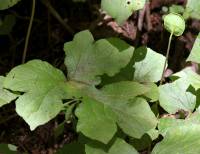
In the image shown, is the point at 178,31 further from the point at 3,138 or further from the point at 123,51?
the point at 3,138

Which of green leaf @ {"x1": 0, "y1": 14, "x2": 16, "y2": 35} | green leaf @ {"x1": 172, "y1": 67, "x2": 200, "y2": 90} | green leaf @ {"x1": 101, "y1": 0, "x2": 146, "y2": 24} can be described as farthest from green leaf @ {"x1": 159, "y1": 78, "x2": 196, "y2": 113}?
green leaf @ {"x1": 0, "y1": 14, "x2": 16, "y2": 35}

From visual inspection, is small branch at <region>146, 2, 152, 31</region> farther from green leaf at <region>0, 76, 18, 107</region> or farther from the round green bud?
green leaf at <region>0, 76, 18, 107</region>

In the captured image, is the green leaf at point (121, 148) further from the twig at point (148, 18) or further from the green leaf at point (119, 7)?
the twig at point (148, 18)

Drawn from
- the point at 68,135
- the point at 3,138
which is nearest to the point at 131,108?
the point at 68,135

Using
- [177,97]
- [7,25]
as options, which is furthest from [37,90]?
[7,25]

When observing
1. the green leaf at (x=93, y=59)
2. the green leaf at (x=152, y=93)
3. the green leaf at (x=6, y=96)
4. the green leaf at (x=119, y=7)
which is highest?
the green leaf at (x=119, y=7)

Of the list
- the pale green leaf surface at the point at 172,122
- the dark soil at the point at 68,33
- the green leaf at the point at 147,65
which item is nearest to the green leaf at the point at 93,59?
the green leaf at the point at 147,65

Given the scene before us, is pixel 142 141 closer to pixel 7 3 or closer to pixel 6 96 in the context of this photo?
pixel 6 96
